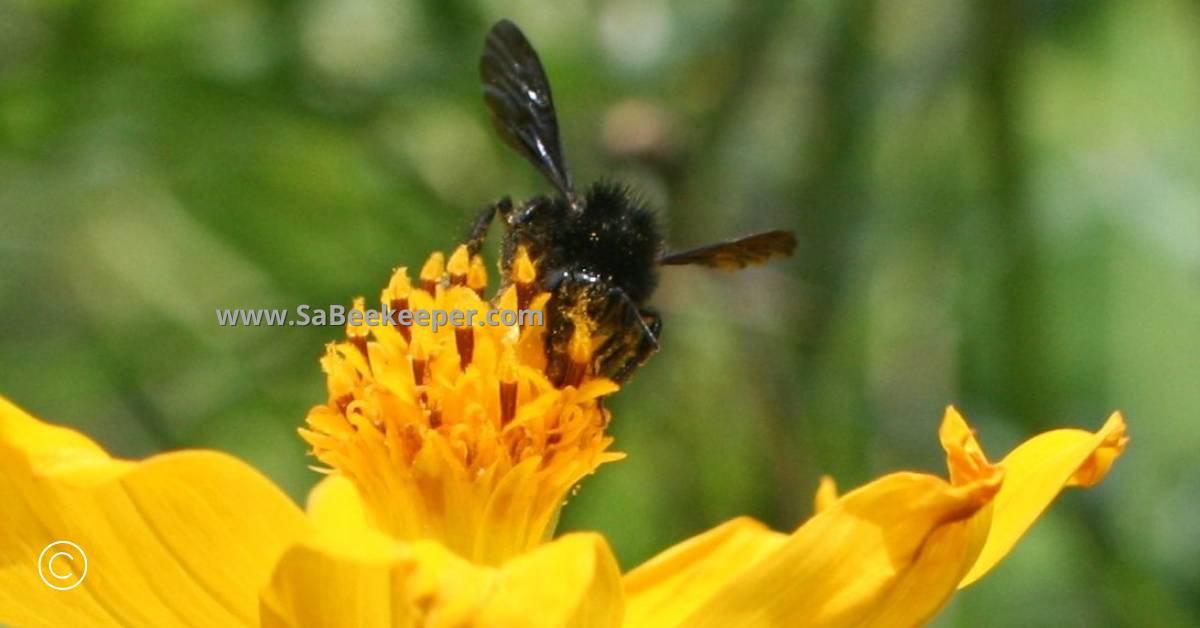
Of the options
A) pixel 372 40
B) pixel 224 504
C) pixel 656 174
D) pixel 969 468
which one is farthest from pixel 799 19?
pixel 224 504

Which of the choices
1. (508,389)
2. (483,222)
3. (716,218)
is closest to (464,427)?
(508,389)

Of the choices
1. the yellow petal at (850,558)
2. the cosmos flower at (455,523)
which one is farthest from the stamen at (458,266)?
the yellow petal at (850,558)

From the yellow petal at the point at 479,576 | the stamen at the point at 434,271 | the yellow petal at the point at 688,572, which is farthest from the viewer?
the stamen at the point at 434,271

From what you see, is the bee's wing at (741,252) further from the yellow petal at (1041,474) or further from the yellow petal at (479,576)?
the yellow petal at (479,576)

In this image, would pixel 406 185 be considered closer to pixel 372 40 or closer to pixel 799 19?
pixel 372 40

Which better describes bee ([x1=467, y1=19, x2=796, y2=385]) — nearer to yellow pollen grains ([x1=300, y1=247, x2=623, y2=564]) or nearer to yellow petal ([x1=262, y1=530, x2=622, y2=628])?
yellow pollen grains ([x1=300, y1=247, x2=623, y2=564])


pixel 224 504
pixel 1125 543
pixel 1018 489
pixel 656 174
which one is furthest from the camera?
pixel 656 174
